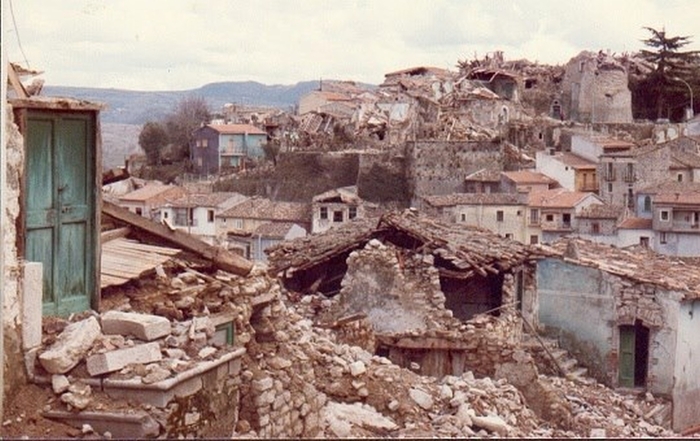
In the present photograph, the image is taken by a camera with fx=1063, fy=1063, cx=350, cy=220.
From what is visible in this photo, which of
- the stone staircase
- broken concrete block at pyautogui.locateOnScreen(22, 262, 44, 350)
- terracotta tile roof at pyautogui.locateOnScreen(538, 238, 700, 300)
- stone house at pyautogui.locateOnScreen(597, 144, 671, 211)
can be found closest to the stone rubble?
broken concrete block at pyautogui.locateOnScreen(22, 262, 44, 350)

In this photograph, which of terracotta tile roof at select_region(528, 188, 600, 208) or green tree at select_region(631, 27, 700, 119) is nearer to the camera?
terracotta tile roof at select_region(528, 188, 600, 208)

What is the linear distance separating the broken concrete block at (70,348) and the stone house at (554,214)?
4145 cm

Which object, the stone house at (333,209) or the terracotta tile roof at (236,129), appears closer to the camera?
the stone house at (333,209)

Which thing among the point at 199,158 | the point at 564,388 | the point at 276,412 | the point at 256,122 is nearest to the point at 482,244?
the point at 564,388

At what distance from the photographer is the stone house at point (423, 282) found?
13352mm

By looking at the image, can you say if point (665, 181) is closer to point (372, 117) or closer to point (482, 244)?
point (372, 117)

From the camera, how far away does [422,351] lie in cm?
1330

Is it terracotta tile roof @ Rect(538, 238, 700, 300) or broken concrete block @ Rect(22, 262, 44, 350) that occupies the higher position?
broken concrete block @ Rect(22, 262, 44, 350)

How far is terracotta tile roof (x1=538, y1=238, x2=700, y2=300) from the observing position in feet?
57.9

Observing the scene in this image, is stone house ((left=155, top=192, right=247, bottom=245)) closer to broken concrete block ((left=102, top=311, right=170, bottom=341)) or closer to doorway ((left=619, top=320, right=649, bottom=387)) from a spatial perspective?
doorway ((left=619, top=320, right=649, bottom=387))

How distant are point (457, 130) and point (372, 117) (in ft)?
20.2

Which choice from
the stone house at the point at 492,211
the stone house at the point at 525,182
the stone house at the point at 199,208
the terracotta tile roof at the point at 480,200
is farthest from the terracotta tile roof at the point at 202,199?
the stone house at the point at 525,182

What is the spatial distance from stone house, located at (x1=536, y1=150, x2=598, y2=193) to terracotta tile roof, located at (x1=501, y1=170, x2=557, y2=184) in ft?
2.07

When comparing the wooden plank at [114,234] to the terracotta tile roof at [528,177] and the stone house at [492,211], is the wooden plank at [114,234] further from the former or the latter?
the terracotta tile roof at [528,177]
